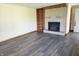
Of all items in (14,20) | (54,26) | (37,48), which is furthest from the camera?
(54,26)

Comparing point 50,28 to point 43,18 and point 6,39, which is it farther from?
point 6,39

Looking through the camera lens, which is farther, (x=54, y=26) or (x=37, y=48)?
(x=54, y=26)

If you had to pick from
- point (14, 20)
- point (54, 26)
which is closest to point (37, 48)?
point (14, 20)

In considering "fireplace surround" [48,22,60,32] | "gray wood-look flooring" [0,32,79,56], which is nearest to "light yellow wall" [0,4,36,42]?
"gray wood-look flooring" [0,32,79,56]

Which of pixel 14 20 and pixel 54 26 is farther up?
pixel 14 20

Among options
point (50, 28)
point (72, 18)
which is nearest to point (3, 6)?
point (50, 28)

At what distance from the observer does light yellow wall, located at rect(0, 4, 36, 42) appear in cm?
436

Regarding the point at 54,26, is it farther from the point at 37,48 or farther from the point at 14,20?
the point at 37,48

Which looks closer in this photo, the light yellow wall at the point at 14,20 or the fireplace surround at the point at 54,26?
the light yellow wall at the point at 14,20

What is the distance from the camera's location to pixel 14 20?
5.01 metres

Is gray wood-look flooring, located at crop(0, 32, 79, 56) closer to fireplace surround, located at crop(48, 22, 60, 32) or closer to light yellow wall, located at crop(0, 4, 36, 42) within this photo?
light yellow wall, located at crop(0, 4, 36, 42)

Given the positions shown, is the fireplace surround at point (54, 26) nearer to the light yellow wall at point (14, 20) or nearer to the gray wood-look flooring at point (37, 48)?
Result: the light yellow wall at point (14, 20)

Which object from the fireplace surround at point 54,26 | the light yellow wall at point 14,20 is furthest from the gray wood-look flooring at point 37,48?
the fireplace surround at point 54,26

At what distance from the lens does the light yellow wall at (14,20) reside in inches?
172
